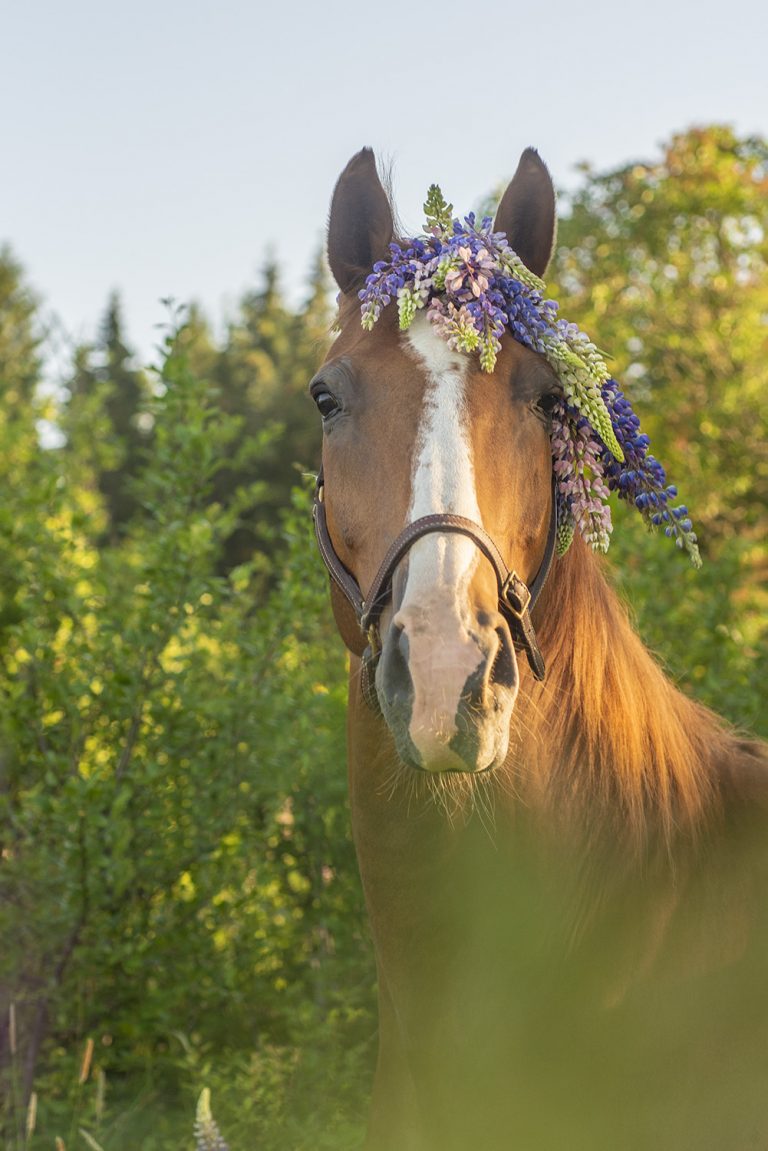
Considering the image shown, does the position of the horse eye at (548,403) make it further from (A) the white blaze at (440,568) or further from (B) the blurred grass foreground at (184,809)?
(B) the blurred grass foreground at (184,809)

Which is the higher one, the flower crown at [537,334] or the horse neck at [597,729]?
the flower crown at [537,334]

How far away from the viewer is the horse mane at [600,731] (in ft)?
7.34

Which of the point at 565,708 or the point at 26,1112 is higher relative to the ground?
the point at 565,708

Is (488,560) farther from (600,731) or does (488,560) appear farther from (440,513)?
(600,731)

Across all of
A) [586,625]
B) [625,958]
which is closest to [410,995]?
[625,958]

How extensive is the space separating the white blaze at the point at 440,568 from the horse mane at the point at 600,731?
0.47 metres

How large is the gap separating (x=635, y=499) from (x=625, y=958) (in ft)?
3.34

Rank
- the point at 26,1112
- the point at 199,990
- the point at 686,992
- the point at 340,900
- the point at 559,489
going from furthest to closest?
the point at 340,900, the point at 199,990, the point at 26,1112, the point at 559,489, the point at 686,992

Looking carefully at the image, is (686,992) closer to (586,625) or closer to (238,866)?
(586,625)

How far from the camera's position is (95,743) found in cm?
450

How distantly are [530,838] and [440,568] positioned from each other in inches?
28.5

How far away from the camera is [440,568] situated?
1.82 m

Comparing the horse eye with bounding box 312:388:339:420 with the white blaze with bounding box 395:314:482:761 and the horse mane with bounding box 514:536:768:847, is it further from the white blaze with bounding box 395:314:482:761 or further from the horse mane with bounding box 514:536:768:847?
the horse mane with bounding box 514:536:768:847

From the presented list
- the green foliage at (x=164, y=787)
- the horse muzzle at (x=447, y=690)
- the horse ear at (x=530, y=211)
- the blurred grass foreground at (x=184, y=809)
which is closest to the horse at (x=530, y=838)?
the horse muzzle at (x=447, y=690)
